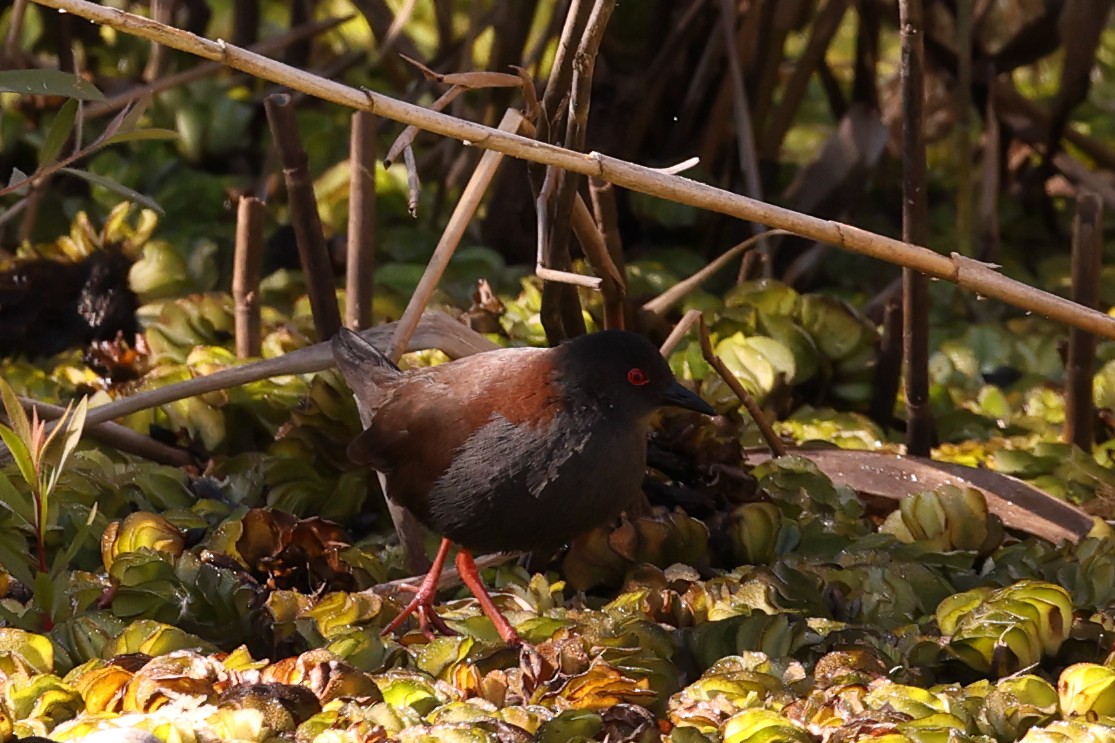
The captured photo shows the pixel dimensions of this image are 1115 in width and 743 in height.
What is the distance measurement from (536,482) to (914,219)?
116 cm

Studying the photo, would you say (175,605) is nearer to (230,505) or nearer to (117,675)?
(117,675)

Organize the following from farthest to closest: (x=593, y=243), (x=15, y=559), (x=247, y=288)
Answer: (x=247, y=288) < (x=593, y=243) < (x=15, y=559)

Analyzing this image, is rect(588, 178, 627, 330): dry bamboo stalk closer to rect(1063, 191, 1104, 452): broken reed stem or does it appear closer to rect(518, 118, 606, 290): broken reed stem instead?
rect(518, 118, 606, 290): broken reed stem

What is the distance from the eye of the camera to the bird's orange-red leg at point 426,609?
9.75 feet

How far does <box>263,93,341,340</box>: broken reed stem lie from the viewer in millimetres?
3615

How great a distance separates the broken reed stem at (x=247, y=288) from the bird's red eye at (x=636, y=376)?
135 cm

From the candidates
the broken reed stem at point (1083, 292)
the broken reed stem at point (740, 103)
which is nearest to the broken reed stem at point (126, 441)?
the broken reed stem at point (740, 103)

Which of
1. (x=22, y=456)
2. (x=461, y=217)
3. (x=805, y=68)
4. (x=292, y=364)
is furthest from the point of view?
(x=805, y=68)

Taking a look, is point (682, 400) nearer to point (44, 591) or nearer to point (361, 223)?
point (361, 223)

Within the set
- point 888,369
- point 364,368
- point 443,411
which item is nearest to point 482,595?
point 443,411

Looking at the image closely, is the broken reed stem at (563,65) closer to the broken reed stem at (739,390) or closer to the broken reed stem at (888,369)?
the broken reed stem at (739,390)

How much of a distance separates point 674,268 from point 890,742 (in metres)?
2.77

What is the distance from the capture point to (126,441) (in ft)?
11.9

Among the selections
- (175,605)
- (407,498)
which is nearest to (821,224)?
(407,498)
